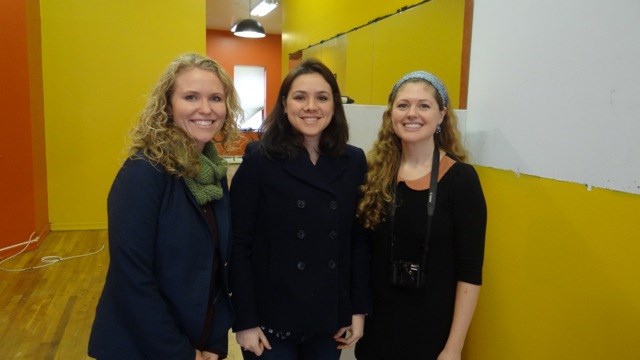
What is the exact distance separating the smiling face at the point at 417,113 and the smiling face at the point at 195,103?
60 cm

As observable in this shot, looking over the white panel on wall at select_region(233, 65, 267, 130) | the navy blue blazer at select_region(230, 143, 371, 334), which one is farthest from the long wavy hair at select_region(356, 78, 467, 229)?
the white panel on wall at select_region(233, 65, 267, 130)

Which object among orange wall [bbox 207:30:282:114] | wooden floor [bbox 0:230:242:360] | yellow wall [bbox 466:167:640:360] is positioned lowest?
wooden floor [bbox 0:230:242:360]

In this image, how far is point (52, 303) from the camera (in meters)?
3.36

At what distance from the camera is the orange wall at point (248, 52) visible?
1205 cm

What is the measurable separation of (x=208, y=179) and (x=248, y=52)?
37.5 feet

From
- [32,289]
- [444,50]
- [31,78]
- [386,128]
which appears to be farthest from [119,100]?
[386,128]

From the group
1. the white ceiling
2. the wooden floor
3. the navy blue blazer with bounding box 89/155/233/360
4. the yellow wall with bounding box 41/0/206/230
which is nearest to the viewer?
the navy blue blazer with bounding box 89/155/233/360

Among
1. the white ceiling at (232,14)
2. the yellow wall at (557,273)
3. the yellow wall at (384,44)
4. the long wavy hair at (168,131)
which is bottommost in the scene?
the yellow wall at (557,273)

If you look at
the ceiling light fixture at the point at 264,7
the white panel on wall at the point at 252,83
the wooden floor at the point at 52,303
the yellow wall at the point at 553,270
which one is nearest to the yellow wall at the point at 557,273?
the yellow wall at the point at 553,270

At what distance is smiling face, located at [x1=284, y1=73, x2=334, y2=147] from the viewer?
1.50m

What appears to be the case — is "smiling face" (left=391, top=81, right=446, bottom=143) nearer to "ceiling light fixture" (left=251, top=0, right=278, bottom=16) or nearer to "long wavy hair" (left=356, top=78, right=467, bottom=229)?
"long wavy hair" (left=356, top=78, right=467, bottom=229)

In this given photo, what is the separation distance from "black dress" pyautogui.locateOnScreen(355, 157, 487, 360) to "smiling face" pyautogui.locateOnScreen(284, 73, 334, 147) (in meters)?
0.34

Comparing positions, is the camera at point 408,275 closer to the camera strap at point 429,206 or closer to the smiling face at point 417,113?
the camera strap at point 429,206

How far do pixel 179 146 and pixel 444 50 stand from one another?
1740mm
